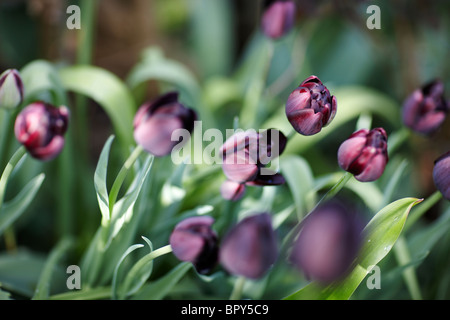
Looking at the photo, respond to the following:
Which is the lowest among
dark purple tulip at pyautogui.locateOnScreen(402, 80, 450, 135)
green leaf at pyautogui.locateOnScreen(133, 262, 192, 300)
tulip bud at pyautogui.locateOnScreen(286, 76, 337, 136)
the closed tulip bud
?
green leaf at pyautogui.locateOnScreen(133, 262, 192, 300)

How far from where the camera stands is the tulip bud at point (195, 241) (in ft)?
1.11

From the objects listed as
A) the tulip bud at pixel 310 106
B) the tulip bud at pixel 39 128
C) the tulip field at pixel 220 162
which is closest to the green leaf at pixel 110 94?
the tulip field at pixel 220 162

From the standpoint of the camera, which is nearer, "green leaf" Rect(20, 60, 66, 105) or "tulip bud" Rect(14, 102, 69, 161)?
"tulip bud" Rect(14, 102, 69, 161)

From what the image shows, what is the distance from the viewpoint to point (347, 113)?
624mm

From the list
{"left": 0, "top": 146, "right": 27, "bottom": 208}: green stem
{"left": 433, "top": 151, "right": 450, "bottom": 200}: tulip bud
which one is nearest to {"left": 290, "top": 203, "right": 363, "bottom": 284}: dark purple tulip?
{"left": 433, "top": 151, "right": 450, "bottom": 200}: tulip bud

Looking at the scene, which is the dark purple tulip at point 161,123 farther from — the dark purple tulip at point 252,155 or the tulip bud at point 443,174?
the tulip bud at point 443,174

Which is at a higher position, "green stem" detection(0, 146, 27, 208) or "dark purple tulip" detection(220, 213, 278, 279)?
"green stem" detection(0, 146, 27, 208)

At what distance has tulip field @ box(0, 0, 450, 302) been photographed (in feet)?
1.09

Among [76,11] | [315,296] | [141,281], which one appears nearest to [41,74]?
[76,11]

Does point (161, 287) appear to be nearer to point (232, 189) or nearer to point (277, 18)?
point (232, 189)

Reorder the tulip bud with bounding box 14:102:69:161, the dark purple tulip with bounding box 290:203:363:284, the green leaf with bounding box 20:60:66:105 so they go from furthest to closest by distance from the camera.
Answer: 1. the green leaf with bounding box 20:60:66:105
2. the tulip bud with bounding box 14:102:69:161
3. the dark purple tulip with bounding box 290:203:363:284

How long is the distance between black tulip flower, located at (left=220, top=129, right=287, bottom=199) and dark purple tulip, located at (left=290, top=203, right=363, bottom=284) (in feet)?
0.21

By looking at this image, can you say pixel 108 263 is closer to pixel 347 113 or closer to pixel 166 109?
pixel 166 109

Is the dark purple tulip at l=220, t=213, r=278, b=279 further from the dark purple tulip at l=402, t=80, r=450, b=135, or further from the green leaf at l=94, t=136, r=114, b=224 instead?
the dark purple tulip at l=402, t=80, r=450, b=135
